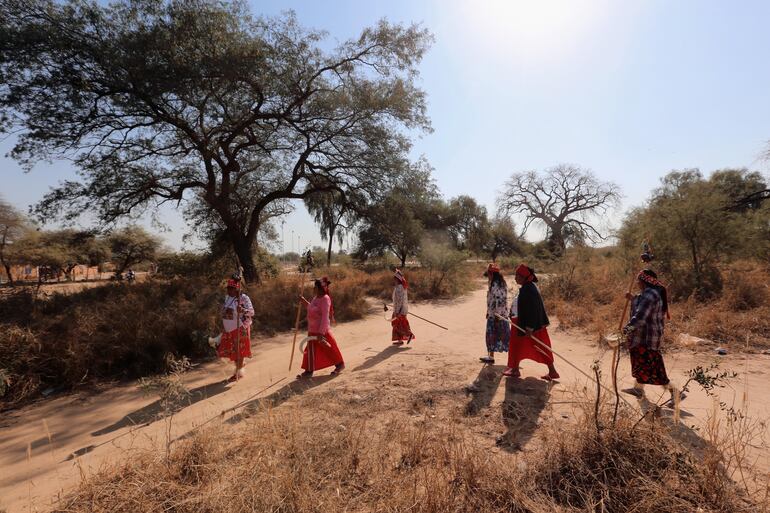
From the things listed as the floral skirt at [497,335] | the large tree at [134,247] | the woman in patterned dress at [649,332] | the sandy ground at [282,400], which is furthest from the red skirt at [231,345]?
the large tree at [134,247]

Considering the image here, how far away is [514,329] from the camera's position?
18.3ft

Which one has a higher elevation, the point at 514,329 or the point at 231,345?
the point at 514,329

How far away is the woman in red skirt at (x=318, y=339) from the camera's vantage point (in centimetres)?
611

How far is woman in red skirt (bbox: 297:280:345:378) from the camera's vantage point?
20.0ft

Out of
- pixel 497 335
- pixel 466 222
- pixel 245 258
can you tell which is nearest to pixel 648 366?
pixel 497 335

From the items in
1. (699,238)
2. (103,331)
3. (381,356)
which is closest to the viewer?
(103,331)

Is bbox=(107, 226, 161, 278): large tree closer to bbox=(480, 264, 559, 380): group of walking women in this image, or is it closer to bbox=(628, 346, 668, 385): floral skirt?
bbox=(480, 264, 559, 380): group of walking women

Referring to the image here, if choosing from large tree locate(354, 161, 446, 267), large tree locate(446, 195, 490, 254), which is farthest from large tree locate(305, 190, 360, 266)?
large tree locate(446, 195, 490, 254)

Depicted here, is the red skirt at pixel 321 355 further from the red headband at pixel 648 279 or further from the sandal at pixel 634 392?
the red headband at pixel 648 279

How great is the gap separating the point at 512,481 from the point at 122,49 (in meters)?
12.6

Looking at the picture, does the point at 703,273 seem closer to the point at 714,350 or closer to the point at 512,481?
the point at 714,350

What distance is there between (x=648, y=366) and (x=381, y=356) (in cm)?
448

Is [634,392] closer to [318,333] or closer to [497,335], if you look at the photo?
[497,335]

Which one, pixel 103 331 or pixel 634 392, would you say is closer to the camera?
pixel 634 392
